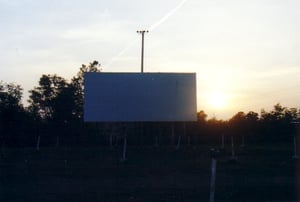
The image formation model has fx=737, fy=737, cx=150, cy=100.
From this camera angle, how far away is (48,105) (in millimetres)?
77000

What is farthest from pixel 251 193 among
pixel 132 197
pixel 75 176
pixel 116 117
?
pixel 116 117

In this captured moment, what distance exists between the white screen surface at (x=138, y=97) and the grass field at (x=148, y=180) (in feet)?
54.0

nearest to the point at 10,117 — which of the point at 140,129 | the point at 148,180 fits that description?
the point at 140,129

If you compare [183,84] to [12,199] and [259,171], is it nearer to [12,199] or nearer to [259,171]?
[259,171]

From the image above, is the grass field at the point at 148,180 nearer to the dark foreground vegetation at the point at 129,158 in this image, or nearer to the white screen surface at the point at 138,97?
the dark foreground vegetation at the point at 129,158

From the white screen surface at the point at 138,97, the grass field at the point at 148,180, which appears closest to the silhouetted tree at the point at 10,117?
the white screen surface at the point at 138,97

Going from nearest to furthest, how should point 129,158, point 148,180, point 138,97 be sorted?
1. point 148,180
2. point 129,158
3. point 138,97

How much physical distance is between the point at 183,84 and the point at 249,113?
13.4m

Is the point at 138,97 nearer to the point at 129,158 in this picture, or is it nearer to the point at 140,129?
the point at 140,129

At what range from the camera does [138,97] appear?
181 feet

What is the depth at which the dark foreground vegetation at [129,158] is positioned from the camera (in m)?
20.5

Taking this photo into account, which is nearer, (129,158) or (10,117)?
(129,158)

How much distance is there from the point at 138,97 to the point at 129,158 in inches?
675

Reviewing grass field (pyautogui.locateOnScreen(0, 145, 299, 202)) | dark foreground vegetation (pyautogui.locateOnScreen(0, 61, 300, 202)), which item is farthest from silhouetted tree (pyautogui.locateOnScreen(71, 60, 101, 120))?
grass field (pyautogui.locateOnScreen(0, 145, 299, 202))
